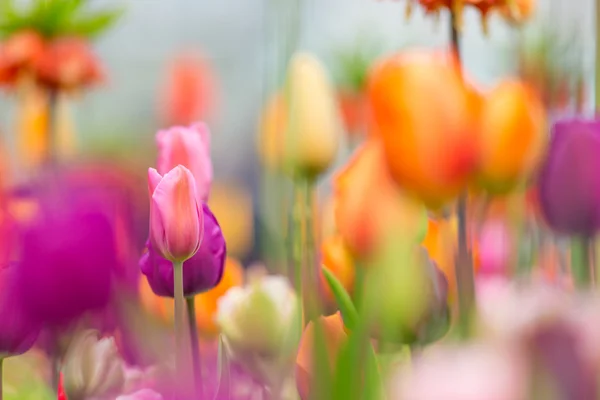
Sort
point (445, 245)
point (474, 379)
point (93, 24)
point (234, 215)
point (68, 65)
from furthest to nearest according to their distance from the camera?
1. point (68, 65)
2. point (93, 24)
3. point (234, 215)
4. point (445, 245)
5. point (474, 379)

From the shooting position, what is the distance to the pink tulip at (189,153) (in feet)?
0.60

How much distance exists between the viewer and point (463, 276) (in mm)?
150

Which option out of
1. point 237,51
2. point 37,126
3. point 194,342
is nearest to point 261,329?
point 194,342

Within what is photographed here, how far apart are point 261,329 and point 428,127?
78 millimetres

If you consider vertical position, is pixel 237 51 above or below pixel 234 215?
above

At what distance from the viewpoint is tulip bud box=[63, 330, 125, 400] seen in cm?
18

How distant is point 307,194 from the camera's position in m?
0.25

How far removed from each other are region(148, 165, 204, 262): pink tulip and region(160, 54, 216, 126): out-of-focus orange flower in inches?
9.8

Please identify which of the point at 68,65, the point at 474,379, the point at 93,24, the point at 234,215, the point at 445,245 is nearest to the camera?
the point at 474,379

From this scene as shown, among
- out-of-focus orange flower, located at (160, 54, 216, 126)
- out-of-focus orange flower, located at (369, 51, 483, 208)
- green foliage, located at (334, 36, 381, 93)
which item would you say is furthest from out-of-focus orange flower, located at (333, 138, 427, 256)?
green foliage, located at (334, 36, 381, 93)

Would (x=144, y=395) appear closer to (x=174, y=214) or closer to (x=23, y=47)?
(x=174, y=214)

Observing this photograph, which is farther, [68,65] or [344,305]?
[68,65]

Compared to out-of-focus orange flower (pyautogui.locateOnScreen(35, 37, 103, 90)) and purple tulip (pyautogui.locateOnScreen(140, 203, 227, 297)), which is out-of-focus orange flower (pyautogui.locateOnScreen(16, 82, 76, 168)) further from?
purple tulip (pyautogui.locateOnScreen(140, 203, 227, 297))

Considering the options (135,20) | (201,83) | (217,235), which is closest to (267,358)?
(217,235)
